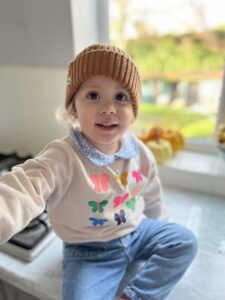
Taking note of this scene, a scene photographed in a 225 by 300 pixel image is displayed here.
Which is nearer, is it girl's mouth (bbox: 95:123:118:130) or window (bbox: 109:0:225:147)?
girl's mouth (bbox: 95:123:118:130)

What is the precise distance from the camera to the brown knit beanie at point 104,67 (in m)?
0.63

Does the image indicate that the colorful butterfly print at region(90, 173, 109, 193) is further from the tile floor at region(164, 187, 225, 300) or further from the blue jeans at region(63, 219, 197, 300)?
the tile floor at region(164, 187, 225, 300)

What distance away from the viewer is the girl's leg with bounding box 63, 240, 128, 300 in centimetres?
63

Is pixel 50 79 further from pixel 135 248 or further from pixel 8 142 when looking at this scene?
pixel 135 248

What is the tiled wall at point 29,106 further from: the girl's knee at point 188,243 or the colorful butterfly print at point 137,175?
the girl's knee at point 188,243

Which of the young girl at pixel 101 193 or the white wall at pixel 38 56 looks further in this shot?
the white wall at pixel 38 56

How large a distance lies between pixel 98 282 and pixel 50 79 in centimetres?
77

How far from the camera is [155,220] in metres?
0.86

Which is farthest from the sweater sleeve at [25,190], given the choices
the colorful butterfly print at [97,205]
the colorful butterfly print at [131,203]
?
the colorful butterfly print at [131,203]

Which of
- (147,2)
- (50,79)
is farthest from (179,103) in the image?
(50,79)

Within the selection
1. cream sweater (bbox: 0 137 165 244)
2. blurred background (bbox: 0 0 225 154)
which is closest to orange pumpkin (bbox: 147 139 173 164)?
blurred background (bbox: 0 0 225 154)

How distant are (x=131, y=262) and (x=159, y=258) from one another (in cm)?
10

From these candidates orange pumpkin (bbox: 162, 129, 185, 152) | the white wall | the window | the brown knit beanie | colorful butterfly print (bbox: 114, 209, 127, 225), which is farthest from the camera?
orange pumpkin (bbox: 162, 129, 185, 152)

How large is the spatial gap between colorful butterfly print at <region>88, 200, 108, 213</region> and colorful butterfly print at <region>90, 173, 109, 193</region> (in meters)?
0.03
